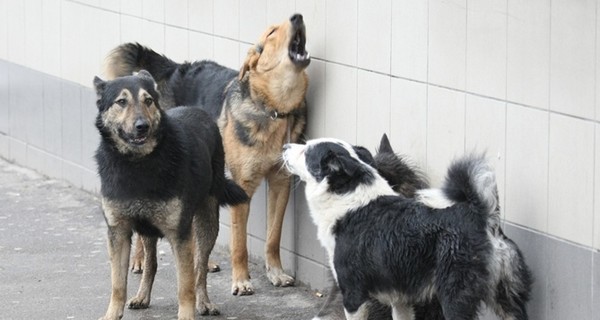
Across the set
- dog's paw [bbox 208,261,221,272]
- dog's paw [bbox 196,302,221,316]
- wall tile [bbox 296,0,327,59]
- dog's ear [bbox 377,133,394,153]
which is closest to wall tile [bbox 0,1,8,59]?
dog's paw [bbox 208,261,221,272]

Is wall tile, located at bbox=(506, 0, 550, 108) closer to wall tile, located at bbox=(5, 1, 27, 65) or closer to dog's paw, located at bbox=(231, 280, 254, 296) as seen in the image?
dog's paw, located at bbox=(231, 280, 254, 296)

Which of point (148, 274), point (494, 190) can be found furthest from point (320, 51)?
point (494, 190)

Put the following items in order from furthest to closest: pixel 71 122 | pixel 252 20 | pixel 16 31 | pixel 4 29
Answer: pixel 4 29
pixel 16 31
pixel 71 122
pixel 252 20

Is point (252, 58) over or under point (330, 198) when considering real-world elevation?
over

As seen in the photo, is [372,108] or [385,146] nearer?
[385,146]

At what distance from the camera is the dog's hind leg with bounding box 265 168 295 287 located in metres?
9.21

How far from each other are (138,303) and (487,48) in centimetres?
302

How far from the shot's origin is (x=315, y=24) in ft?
29.5

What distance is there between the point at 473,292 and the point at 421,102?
5.68 ft

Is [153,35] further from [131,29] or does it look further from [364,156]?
[364,156]

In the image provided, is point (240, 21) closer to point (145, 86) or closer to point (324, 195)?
point (145, 86)

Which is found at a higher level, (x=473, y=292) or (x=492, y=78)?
(x=492, y=78)

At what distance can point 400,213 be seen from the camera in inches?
269

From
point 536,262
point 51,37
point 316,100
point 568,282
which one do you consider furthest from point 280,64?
point 51,37
